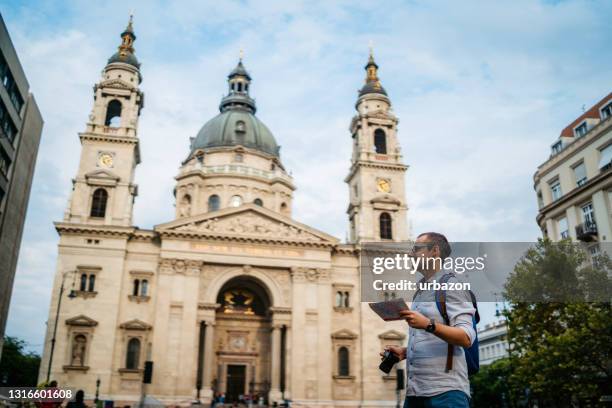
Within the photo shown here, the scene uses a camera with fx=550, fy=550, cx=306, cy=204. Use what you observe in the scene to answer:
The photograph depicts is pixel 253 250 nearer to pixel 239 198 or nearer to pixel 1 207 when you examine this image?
pixel 239 198

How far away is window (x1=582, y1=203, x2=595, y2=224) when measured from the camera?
27.6 metres

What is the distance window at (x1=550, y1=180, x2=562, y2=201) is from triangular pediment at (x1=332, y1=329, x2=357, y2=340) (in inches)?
697

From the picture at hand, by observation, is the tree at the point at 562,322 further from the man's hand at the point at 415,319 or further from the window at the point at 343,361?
the window at the point at 343,361

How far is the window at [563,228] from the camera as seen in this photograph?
98.7ft

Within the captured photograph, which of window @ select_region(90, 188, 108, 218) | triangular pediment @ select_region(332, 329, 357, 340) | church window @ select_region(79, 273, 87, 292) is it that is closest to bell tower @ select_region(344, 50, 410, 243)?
triangular pediment @ select_region(332, 329, 357, 340)

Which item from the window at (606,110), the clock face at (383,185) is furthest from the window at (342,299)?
the window at (606,110)

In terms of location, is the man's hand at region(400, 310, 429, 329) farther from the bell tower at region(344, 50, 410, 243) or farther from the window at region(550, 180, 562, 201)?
the bell tower at region(344, 50, 410, 243)

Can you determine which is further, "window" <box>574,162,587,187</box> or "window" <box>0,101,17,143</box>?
"window" <box>574,162,587,187</box>

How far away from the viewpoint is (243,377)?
41.6 metres

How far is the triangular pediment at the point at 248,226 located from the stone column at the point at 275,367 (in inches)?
272

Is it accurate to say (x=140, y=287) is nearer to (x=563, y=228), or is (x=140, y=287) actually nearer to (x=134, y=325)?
(x=134, y=325)

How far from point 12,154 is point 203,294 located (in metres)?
15.9

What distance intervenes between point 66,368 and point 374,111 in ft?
105

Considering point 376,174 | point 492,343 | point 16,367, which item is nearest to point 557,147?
point 376,174
